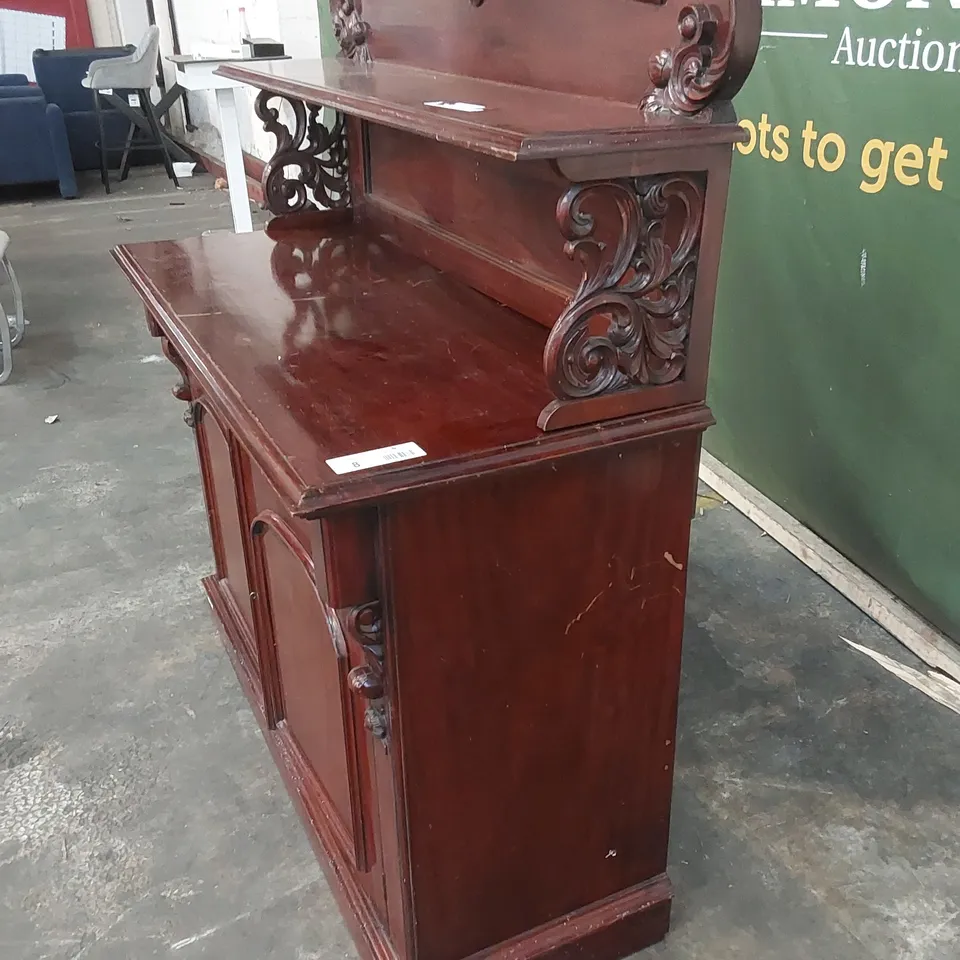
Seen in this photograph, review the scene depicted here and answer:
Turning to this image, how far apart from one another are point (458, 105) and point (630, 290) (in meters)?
0.31

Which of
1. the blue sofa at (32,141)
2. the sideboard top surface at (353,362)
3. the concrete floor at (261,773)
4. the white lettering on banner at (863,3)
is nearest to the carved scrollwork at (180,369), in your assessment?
the sideboard top surface at (353,362)

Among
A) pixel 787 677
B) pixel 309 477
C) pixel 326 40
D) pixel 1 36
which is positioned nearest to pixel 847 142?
pixel 787 677

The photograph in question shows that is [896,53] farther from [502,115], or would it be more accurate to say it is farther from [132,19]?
[132,19]

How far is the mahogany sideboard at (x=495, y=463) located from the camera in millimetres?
1025

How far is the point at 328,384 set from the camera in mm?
1231

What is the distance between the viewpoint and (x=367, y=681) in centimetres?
113

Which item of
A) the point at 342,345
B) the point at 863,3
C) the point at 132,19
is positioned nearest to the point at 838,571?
the point at 863,3

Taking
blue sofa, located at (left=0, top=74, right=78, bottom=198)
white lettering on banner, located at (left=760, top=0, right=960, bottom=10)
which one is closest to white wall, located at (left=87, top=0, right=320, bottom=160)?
blue sofa, located at (left=0, top=74, right=78, bottom=198)

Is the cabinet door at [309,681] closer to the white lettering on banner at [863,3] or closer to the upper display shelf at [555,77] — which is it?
the upper display shelf at [555,77]

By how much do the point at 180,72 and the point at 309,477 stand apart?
12.9 feet

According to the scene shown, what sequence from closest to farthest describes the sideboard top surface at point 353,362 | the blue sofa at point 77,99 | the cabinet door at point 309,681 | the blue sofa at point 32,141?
the sideboard top surface at point 353,362 → the cabinet door at point 309,681 → the blue sofa at point 32,141 → the blue sofa at point 77,99

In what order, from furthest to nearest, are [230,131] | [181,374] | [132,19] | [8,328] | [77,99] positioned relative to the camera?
[132,19]
[77,99]
[230,131]
[8,328]
[181,374]

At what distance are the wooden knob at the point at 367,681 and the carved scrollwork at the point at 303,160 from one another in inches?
46.8

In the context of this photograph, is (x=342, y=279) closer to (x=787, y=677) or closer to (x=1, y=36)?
(x=787, y=677)
